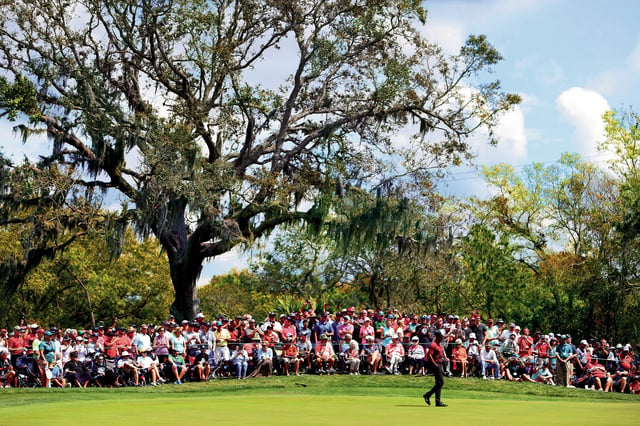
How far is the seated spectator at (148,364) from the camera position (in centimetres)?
2219

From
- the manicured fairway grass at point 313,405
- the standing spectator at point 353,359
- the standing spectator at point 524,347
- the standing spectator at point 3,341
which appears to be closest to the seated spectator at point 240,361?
the manicured fairway grass at point 313,405

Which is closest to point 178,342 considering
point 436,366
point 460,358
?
point 460,358

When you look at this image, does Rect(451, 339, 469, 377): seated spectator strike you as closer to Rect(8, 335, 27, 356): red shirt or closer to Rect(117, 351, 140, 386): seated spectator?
Rect(117, 351, 140, 386): seated spectator

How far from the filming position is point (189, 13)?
2892 cm

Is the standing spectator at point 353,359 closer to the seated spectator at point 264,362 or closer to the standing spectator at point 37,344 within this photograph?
the seated spectator at point 264,362

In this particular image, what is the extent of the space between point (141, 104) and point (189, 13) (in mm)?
4375

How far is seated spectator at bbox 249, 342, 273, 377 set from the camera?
23531 mm

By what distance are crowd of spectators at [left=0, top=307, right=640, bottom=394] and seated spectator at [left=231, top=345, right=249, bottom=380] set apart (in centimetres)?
3

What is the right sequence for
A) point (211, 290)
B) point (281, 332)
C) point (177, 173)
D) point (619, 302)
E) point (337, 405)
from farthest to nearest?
1. point (211, 290)
2. point (619, 302)
3. point (177, 173)
4. point (281, 332)
5. point (337, 405)

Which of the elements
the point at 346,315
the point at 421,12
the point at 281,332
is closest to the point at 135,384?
the point at 281,332

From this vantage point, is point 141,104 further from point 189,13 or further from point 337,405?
point 337,405

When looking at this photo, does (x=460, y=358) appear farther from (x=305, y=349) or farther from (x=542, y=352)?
(x=305, y=349)

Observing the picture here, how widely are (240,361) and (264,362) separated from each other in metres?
0.70

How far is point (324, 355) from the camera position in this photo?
77.8ft
